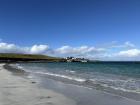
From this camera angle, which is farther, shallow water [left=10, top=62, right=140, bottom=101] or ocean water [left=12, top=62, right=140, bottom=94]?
ocean water [left=12, top=62, right=140, bottom=94]

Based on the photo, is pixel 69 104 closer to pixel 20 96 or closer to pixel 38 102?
pixel 38 102

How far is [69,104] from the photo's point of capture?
13.2 m

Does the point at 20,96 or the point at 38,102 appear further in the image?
the point at 20,96

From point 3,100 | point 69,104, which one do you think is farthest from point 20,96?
point 69,104

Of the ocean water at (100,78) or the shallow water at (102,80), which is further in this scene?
the ocean water at (100,78)

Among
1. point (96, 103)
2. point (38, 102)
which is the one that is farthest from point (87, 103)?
point (38, 102)

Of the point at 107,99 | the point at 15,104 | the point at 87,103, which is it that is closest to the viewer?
the point at 15,104

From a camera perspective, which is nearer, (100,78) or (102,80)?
(102,80)

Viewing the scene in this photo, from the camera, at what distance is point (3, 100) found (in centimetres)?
1373

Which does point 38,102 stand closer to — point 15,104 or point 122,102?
point 15,104

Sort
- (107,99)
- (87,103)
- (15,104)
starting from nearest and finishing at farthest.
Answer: (15,104), (87,103), (107,99)

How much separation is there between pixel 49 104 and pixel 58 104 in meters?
0.51

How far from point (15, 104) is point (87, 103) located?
370cm

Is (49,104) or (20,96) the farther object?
(20,96)
